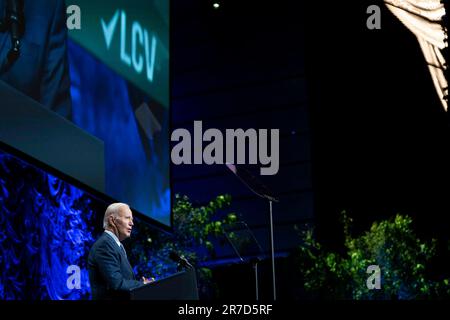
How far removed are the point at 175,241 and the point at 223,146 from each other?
1832 mm

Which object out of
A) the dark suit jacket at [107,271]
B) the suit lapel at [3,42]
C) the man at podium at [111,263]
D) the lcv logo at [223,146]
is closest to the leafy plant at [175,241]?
the lcv logo at [223,146]

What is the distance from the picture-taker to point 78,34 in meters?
5.72

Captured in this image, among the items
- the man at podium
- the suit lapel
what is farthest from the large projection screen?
the man at podium

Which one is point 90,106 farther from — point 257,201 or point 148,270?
point 257,201

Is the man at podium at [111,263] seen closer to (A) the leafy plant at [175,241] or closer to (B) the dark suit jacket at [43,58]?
A: (B) the dark suit jacket at [43,58]

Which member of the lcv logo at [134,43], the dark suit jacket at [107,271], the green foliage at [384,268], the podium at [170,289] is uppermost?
the lcv logo at [134,43]

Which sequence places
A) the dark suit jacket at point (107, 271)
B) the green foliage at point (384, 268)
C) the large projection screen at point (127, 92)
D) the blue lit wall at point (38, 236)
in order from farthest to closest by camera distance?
the green foliage at point (384, 268)
the blue lit wall at point (38, 236)
the large projection screen at point (127, 92)
the dark suit jacket at point (107, 271)

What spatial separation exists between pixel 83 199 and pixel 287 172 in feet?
12.0

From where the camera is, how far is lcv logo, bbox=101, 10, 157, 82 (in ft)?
20.4

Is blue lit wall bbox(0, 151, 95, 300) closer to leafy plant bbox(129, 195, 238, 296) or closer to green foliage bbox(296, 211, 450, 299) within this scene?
leafy plant bbox(129, 195, 238, 296)

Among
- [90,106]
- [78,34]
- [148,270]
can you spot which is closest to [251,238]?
[90,106]

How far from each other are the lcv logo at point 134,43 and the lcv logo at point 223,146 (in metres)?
2.78

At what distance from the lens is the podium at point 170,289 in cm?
298

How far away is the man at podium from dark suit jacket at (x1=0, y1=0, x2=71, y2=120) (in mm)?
1249
